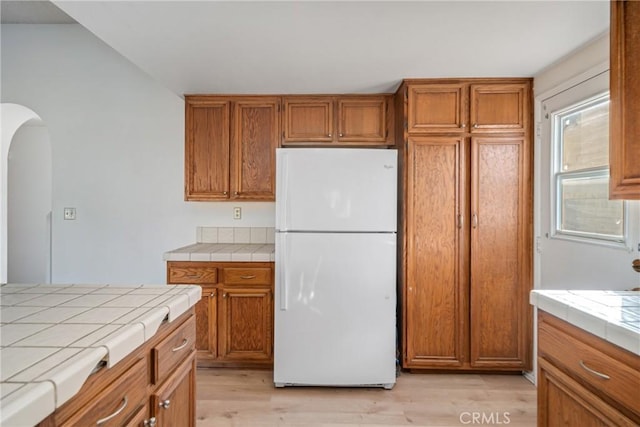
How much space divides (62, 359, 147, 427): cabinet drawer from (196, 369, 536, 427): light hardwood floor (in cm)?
121

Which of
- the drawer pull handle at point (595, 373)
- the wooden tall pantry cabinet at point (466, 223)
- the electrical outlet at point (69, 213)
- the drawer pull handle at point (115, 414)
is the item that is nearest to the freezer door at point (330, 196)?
the wooden tall pantry cabinet at point (466, 223)

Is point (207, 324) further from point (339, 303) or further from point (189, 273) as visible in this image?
point (339, 303)

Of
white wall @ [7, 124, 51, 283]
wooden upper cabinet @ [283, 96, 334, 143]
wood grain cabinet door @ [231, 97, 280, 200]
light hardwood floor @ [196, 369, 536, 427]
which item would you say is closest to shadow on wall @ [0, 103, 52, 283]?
white wall @ [7, 124, 51, 283]

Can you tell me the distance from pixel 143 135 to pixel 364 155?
6.60ft

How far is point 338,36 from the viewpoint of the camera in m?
1.77

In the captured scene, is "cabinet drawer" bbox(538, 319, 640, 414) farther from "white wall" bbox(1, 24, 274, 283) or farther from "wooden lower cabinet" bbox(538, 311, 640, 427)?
"white wall" bbox(1, 24, 274, 283)

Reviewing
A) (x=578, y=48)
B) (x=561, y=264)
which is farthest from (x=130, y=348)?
(x=578, y=48)

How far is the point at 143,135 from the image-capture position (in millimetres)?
2918

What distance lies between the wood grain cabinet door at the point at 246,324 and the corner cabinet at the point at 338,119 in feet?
4.33

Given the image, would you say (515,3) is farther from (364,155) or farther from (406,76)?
(364,155)

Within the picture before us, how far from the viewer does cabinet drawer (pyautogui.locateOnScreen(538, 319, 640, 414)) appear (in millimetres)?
886

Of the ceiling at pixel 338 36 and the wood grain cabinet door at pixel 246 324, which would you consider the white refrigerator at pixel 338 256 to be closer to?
the wood grain cabinet door at pixel 246 324

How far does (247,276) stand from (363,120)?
156 centimetres

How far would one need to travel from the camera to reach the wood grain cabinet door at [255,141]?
2.72 meters
